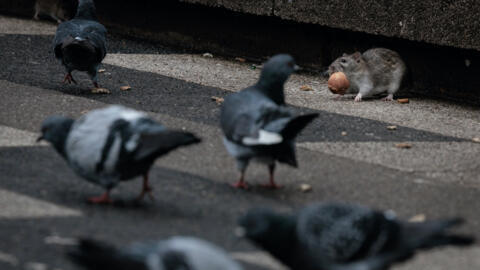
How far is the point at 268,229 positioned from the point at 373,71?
4.86 metres

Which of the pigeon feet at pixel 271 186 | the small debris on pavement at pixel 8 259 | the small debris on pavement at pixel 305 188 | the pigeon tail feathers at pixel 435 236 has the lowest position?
the pigeon feet at pixel 271 186

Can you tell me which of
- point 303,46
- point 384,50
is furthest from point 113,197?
point 303,46

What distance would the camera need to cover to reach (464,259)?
3787 millimetres

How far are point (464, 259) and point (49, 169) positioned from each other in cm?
230

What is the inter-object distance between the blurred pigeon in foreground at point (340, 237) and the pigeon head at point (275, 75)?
1.59m

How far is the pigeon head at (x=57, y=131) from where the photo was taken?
4.28 meters

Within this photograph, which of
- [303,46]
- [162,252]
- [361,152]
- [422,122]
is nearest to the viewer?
[162,252]

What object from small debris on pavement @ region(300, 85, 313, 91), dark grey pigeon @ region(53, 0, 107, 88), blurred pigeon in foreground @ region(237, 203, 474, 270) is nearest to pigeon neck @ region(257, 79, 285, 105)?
blurred pigeon in foreground @ region(237, 203, 474, 270)

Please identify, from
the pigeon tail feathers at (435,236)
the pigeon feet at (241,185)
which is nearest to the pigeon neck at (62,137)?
the pigeon feet at (241,185)

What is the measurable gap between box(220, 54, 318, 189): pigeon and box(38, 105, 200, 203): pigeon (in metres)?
0.42

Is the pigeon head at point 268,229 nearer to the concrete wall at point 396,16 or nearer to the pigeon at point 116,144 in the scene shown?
the pigeon at point 116,144

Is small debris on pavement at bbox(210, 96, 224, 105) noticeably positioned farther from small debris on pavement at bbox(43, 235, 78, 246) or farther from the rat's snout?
small debris on pavement at bbox(43, 235, 78, 246)

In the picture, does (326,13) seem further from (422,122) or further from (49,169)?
(49,169)

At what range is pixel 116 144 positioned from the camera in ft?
13.3
